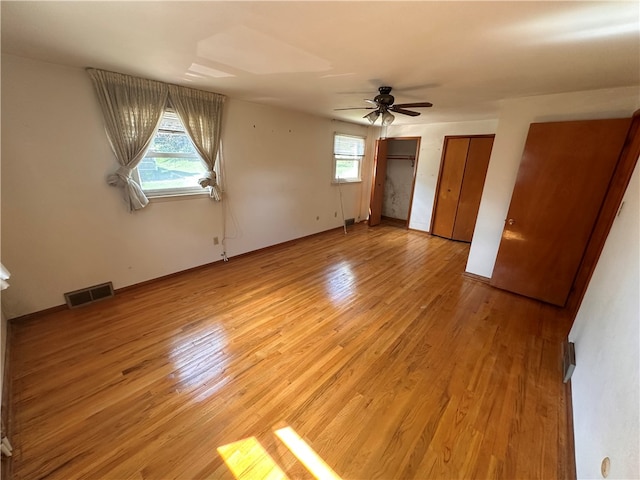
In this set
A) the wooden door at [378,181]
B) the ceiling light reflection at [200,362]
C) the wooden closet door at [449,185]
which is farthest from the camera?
the wooden door at [378,181]

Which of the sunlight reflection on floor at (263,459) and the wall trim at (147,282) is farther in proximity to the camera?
the wall trim at (147,282)

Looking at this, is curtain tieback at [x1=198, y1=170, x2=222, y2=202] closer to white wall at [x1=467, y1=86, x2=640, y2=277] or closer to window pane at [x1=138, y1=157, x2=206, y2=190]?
window pane at [x1=138, y1=157, x2=206, y2=190]

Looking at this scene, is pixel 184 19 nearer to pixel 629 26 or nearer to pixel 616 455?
pixel 629 26

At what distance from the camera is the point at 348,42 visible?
65.6 inches

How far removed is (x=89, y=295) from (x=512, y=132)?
5.03m

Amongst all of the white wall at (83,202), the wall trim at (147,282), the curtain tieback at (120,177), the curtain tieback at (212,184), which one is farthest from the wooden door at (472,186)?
the curtain tieback at (120,177)

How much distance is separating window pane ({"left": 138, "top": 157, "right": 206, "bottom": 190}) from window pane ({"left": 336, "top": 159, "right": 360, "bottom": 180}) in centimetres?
293

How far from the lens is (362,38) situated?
63.0 inches

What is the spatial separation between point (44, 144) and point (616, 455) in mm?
4200

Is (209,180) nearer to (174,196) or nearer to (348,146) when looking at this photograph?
(174,196)

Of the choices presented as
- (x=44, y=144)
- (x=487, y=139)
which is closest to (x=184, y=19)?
(x=44, y=144)

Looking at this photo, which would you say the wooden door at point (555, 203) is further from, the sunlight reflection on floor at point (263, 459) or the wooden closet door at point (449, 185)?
the sunlight reflection on floor at point (263, 459)

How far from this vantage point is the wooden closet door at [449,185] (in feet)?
16.2

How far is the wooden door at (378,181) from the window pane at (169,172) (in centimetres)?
382
